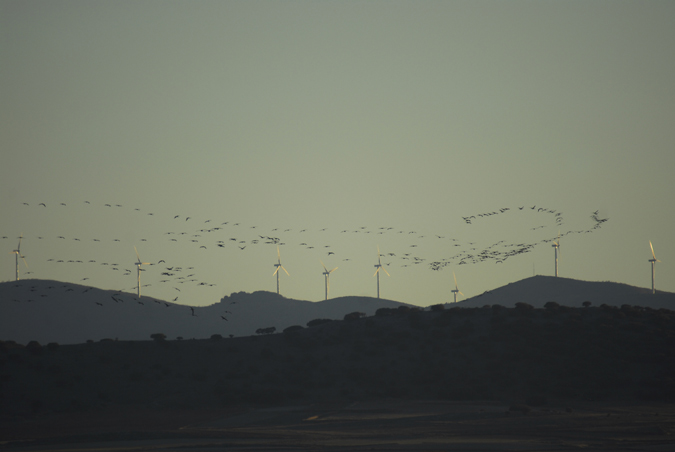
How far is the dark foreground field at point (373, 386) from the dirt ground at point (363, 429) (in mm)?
182

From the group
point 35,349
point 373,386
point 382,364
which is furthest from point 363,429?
point 35,349

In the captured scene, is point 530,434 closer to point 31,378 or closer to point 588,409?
point 588,409

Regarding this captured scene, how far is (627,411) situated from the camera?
2616 inches

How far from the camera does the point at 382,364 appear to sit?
3718 inches

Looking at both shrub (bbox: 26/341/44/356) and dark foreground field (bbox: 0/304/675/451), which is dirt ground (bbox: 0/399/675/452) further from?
shrub (bbox: 26/341/44/356)

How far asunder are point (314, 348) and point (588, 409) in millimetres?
41781

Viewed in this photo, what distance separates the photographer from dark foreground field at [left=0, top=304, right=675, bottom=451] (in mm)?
51844

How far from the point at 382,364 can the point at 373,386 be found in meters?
6.64

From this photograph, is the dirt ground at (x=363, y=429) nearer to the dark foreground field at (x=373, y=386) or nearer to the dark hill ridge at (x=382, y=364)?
the dark foreground field at (x=373, y=386)

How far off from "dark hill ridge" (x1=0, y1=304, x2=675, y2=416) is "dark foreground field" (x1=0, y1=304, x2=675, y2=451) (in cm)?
26

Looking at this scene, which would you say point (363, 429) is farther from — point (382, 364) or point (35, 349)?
point (35, 349)

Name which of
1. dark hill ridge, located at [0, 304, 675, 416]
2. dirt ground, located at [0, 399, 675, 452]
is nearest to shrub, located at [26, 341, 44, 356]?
dark hill ridge, located at [0, 304, 675, 416]

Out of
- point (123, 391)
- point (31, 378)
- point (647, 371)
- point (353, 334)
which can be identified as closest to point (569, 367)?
point (647, 371)

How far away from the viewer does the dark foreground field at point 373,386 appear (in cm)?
5184
